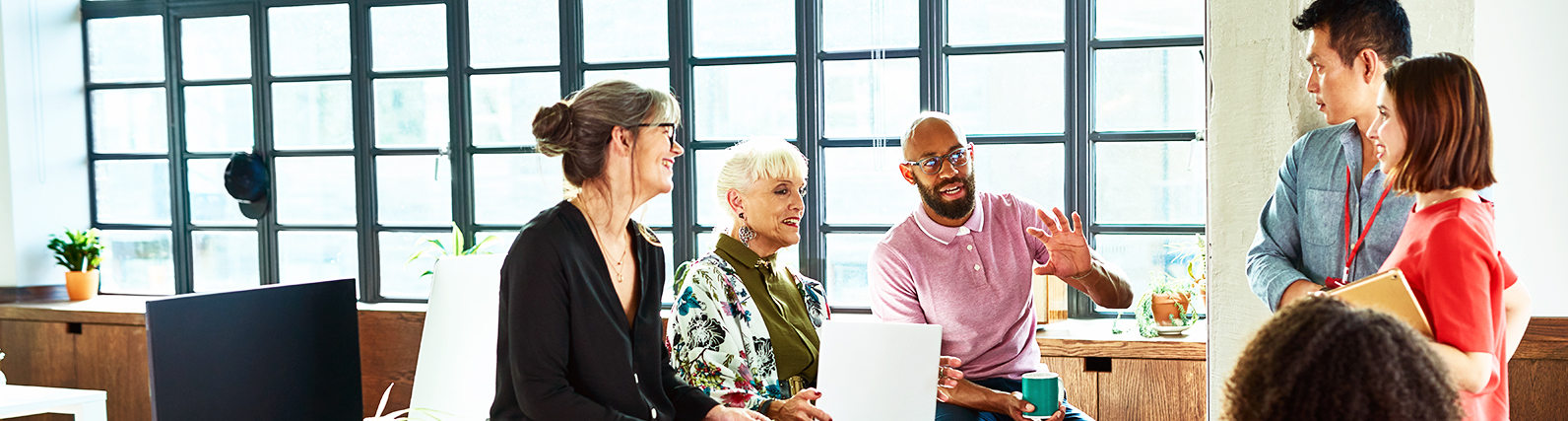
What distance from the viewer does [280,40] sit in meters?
4.49

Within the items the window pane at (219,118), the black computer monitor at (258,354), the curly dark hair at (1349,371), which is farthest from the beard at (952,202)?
the window pane at (219,118)

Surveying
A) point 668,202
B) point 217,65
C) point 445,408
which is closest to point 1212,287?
point 445,408

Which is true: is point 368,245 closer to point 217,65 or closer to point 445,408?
point 217,65

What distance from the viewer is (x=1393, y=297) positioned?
4.32 ft

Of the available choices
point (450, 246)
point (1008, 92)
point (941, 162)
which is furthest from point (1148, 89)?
point (450, 246)

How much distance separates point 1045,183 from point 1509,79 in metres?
1.46

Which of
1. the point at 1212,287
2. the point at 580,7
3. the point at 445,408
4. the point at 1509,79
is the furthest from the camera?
the point at 580,7

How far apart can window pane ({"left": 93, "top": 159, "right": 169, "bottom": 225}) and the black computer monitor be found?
335 cm

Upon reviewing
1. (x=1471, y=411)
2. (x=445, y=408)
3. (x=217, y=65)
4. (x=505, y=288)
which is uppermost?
Result: (x=217, y=65)

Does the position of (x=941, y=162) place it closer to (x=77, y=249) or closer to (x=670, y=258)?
(x=670, y=258)

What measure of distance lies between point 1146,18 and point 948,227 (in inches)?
60.0

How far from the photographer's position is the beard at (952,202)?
8.53ft

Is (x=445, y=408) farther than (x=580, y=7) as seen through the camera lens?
No

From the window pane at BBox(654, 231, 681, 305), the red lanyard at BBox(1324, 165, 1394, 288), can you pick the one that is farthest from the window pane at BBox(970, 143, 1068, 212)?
the red lanyard at BBox(1324, 165, 1394, 288)
